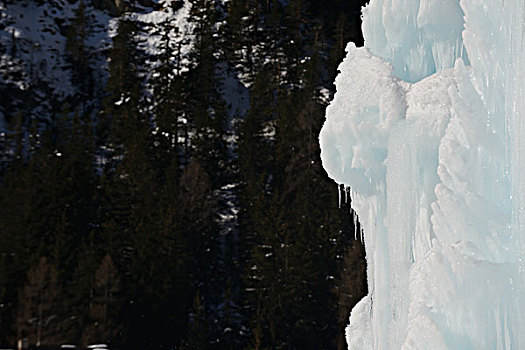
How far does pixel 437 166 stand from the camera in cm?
432

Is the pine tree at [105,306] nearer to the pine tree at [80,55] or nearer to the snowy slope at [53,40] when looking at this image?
the snowy slope at [53,40]

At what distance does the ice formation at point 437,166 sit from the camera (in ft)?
9.51

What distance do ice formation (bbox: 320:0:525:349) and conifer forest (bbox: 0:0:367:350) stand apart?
2578cm

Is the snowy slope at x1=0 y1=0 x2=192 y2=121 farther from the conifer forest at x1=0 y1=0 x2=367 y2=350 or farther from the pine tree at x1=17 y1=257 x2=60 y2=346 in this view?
the pine tree at x1=17 y1=257 x2=60 y2=346

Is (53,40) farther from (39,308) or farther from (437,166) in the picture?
(437,166)

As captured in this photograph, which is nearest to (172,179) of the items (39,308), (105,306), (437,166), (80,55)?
(105,306)

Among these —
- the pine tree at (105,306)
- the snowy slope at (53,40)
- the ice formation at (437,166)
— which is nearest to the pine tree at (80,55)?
the snowy slope at (53,40)

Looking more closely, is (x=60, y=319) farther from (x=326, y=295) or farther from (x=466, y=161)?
(x=466, y=161)

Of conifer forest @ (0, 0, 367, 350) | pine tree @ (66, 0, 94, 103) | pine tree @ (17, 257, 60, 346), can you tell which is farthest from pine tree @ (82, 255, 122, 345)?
pine tree @ (66, 0, 94, 103)

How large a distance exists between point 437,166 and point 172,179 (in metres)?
35.3

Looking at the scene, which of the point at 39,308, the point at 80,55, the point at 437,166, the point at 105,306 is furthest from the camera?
the point at 80,55

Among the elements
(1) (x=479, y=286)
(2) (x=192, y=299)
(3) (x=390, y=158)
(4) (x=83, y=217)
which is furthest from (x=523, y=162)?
(4) (x=83, y=217)

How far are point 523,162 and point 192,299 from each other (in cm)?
3214

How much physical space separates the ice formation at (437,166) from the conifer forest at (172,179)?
1015 inches
